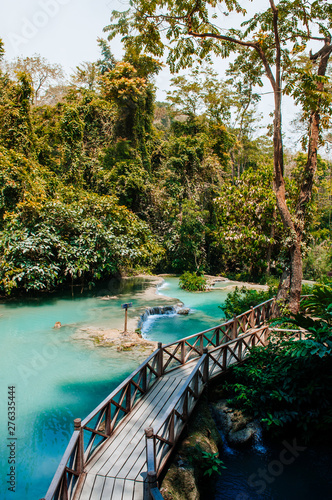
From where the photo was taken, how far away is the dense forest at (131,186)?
14.4 metres

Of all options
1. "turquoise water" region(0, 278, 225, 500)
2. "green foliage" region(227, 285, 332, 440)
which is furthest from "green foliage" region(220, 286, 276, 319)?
"green foliage" region(227, 285, 332, 440)

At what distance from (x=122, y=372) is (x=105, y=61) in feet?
93.8

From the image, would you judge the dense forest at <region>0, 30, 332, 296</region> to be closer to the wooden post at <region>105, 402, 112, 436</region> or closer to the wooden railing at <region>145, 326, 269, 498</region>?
the wooden railing at <region>145, 326, 269, 498</region>

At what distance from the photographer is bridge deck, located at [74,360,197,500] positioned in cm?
372

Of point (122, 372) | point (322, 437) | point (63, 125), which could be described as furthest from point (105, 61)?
point (322, 437)

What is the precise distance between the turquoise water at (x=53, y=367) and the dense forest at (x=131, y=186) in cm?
200

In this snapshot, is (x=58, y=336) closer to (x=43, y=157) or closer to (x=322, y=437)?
(x=322, y=437)

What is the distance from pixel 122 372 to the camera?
25.6 feet

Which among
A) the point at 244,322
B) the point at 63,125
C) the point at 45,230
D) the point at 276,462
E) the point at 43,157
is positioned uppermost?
the point at 63,125

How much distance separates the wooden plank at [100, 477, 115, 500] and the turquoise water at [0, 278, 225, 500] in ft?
4.18

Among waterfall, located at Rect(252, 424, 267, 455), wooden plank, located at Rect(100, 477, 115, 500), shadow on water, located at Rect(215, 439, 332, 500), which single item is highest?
wooden plank, located at Rect(100, 477, 115, 500)

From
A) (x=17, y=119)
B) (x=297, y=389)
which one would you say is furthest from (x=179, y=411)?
(x=17, y=119)

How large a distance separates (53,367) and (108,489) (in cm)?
481

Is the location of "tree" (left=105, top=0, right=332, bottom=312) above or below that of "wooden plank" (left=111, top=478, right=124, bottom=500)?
above
